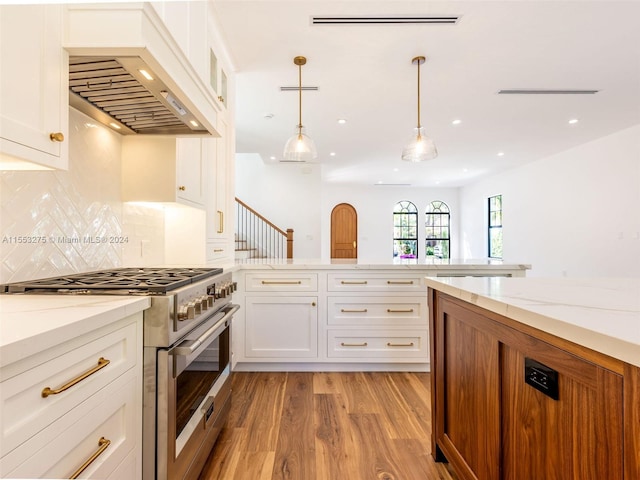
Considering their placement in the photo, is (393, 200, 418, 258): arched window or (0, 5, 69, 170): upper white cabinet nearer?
(0, 5, 69, 170): upper white cabinet

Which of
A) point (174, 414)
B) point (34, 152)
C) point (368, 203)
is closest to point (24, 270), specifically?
point (34, 152)

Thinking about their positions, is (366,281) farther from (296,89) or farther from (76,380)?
(296,89)

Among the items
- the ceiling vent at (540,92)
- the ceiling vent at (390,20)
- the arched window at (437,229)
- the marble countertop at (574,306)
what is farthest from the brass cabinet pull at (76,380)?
the arched window at (437,229)

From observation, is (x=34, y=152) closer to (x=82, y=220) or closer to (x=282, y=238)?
(x=82, y=220)

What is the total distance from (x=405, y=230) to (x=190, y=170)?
9068 mm

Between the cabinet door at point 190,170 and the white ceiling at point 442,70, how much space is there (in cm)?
101

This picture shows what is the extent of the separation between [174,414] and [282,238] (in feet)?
18.0

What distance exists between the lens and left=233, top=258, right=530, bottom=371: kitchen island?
263cm

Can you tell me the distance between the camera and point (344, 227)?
10.2 m

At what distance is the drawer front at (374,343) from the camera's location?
8.70 ft

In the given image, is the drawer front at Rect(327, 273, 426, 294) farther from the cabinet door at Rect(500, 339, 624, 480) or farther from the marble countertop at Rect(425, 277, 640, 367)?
the cabinet door at Rect(500, 339, 624, 480)

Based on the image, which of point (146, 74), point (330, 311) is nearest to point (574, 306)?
point (146, 74)

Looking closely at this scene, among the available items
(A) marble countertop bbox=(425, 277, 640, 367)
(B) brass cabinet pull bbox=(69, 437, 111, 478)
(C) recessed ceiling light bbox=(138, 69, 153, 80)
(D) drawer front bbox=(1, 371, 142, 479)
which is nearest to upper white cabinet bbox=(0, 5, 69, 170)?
(C) recessed ceiling light bbox=(138, 69, 153, 80)

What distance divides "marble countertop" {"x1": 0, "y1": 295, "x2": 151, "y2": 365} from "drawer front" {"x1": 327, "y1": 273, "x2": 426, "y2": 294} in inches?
68.6
